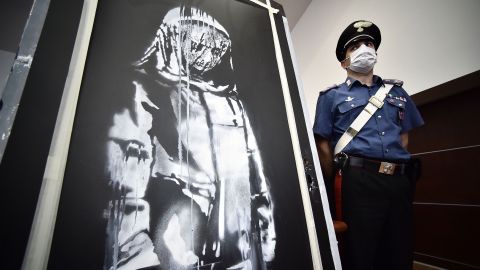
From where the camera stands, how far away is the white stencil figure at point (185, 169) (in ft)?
1.61

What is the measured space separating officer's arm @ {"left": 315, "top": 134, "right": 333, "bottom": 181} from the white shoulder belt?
1.5 inches

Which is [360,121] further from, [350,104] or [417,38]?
[417,38]

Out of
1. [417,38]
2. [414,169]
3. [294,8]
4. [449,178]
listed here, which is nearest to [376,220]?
[414,169]

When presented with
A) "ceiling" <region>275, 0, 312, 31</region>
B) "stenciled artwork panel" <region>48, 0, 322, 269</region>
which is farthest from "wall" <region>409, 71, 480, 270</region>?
"ceiling" <region>275, 0, 312, 31</region>

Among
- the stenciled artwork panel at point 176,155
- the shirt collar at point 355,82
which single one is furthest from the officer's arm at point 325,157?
the stenciled artwork panel at point 176,155

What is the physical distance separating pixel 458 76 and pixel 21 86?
6.99ft

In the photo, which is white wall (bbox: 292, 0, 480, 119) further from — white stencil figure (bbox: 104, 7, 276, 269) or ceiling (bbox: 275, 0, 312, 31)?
white stencil figure (bbox: 104, 7, 276, 269)

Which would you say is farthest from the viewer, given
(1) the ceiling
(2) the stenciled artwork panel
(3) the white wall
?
(1) the ceiling

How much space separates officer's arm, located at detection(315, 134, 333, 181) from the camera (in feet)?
3.41

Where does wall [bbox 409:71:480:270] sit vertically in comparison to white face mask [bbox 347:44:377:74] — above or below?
below

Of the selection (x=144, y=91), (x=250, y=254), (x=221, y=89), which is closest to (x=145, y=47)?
(x=144, y=91)

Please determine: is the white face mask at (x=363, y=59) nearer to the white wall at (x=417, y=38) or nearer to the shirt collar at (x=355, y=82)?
the shirt collar at (x=355, y=82)

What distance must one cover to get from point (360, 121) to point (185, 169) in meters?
0.85

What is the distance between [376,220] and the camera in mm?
892
